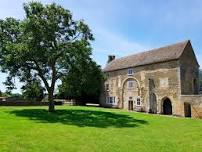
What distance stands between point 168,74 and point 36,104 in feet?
77.5

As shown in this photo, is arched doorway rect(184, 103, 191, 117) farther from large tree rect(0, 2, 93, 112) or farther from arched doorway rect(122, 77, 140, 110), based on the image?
large tree rect(0, 2, 93, 112)

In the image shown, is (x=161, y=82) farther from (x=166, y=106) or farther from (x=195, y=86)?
(x=195, y=86)

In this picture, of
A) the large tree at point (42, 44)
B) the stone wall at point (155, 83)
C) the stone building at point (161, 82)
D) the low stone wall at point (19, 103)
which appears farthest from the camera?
the low stone wall at point (19, 103)

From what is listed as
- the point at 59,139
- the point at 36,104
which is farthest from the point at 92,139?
the point at 36,104

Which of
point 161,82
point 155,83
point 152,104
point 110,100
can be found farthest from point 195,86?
point 110,100

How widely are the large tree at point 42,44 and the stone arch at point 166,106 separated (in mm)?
17013

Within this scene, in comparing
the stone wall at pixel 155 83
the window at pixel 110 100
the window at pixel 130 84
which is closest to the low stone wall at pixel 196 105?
the stone wall at pixel 155 83

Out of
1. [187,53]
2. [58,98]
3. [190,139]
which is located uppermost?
[187,53]

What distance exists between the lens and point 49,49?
33.4 meters

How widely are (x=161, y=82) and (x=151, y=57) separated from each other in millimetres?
5333

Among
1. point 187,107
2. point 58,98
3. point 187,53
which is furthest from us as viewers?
point 58,98

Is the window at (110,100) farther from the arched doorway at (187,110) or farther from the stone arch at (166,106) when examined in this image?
the arched doorway at (187,110)

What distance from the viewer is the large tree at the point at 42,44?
1236 inches

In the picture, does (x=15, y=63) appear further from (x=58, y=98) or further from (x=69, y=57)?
(x=58, y=98)
